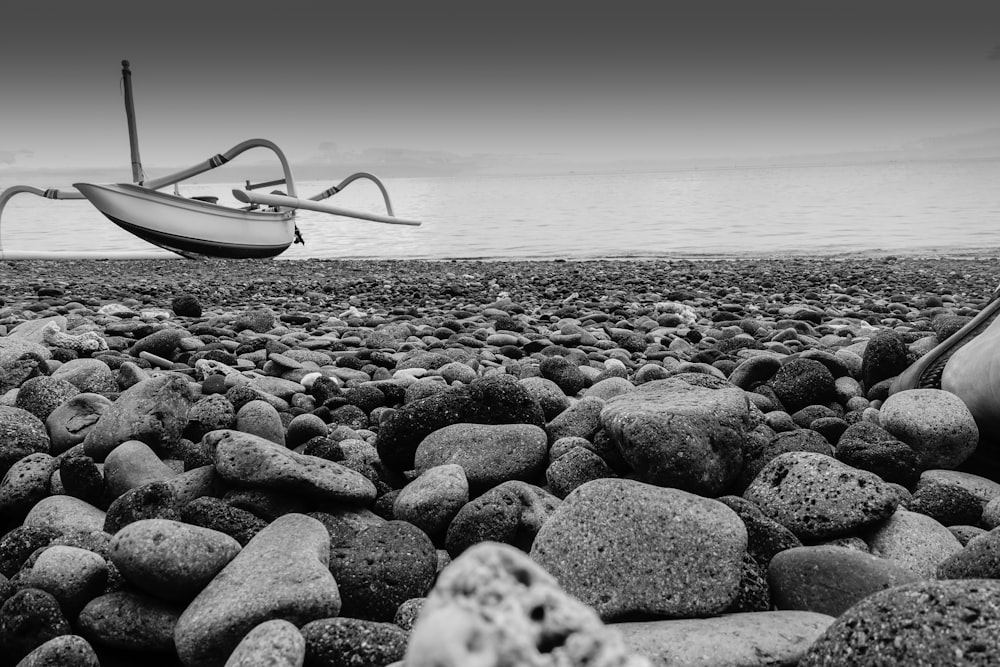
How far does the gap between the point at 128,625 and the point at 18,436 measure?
1439 mm

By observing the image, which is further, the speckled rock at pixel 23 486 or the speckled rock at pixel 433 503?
the speckled rock at pixel 23 486

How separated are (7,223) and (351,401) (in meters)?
41.7

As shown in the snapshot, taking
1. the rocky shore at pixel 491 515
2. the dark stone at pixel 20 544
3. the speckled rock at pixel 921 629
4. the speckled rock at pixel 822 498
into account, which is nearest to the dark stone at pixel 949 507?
the rocky shore at pixel 491 515

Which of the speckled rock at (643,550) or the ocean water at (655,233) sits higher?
the ocean water at (655,233)

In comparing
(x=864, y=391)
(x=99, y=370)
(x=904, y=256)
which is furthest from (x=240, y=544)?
(x=904, y=256)

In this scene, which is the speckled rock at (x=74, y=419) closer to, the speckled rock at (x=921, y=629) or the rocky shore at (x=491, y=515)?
the rocky shore at (x=491, y=515)

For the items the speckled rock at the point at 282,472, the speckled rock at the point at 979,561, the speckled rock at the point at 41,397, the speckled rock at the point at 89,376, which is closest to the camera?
the speckled rock at the point at 979,561

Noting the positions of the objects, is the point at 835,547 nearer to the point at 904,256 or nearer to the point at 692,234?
the point at 904,256

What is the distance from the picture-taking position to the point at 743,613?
7.14 ft

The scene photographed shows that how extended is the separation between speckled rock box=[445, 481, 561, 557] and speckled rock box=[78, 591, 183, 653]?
96cm

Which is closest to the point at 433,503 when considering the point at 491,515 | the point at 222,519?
the point at 491,515

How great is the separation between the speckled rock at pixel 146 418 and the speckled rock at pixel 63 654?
4.16ft

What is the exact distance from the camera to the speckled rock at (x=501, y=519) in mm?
2674

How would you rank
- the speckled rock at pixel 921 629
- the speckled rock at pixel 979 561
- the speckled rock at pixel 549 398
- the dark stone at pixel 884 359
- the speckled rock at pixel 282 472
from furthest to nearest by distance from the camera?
the dark stone at pixel 884 359, the speckled rock at pixel 549 398, the speckled rock at pixel 282 472, the speckled rock at pixel 979 561, the speckled rock at pixel 921 629
